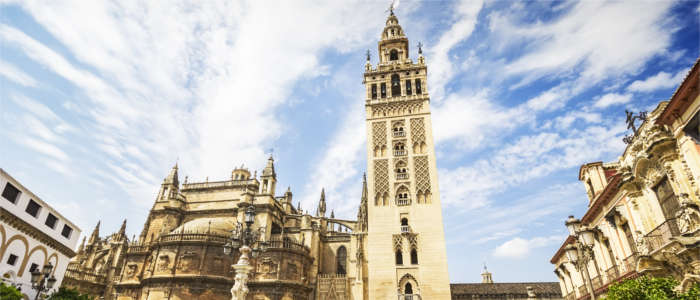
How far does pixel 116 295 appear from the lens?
33844 millimetres

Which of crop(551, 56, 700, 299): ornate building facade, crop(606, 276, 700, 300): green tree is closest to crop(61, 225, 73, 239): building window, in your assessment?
crop(551, 56, 700, 299): ornate building facade

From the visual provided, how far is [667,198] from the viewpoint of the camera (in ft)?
41.3

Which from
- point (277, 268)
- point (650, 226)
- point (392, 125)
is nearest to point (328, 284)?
point (277, 268)

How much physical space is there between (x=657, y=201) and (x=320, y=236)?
94.1ft

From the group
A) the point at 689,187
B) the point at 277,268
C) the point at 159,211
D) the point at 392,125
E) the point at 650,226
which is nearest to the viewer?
the point at 689,187

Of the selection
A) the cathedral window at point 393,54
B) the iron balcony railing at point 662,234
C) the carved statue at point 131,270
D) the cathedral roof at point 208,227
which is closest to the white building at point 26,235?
the carved statue at point 131,270

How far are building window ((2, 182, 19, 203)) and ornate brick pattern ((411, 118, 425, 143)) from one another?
98.1 ft

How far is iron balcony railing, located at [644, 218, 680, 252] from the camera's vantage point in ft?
39.3

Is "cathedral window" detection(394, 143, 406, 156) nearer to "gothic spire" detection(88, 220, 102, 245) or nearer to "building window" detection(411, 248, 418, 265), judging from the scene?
"building window" detection(411, 248, 418, 265)

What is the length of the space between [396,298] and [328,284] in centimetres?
719

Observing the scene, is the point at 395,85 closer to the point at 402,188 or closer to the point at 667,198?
the point at 402,188

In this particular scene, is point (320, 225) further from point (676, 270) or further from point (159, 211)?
point (676, 270)

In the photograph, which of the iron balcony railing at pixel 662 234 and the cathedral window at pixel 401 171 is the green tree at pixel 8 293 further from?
the cathedral window at pixel 401 171

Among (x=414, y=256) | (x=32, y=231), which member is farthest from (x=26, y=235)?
(x=414, y=256)
